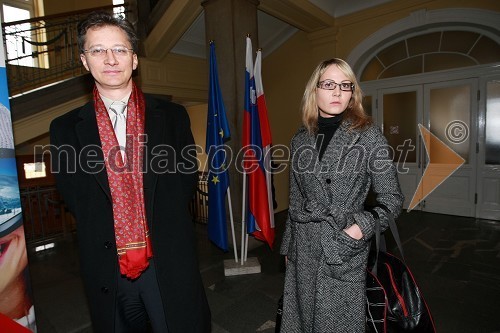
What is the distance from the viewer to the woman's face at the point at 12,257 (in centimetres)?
203

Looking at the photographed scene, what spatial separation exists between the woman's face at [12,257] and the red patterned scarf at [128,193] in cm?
137

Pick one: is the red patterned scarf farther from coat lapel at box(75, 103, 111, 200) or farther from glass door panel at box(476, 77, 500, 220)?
glass door panel at box(476, 77, 500, 220)

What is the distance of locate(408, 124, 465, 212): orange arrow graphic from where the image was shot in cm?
553

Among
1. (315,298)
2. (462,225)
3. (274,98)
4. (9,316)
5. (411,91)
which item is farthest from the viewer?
(274,98)

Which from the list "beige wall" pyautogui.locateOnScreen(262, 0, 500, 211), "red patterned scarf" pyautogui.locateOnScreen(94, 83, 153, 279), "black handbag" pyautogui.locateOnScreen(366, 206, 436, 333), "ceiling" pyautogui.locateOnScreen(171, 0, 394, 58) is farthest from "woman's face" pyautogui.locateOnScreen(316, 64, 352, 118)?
"ceiling" pyautogui.locateOnScreen(171, 0, 394, 58)

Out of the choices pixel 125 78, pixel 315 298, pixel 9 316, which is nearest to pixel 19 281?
pixel 9 316

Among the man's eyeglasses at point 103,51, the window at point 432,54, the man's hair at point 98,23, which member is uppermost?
the window at point 432,54

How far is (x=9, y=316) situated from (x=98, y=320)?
1.32 meters

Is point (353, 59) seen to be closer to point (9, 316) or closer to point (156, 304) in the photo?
point (156, 304)

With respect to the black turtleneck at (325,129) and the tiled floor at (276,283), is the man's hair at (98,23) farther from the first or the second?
the tiled floor at (276,283)

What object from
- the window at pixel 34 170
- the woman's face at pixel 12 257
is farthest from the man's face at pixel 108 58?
the window at pixel 34 170

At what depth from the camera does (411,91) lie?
572 cm

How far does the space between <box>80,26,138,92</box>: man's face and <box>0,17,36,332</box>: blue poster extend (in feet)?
3.86

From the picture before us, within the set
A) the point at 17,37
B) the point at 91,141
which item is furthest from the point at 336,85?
the point at 17,37
